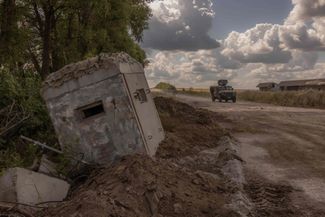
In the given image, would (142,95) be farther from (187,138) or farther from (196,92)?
(196,92)

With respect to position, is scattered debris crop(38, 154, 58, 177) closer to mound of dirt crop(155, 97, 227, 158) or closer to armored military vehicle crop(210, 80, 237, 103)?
mound of dirt crop(155, 97, 227, 158)

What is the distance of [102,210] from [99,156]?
370cm

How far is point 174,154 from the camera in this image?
11586mm

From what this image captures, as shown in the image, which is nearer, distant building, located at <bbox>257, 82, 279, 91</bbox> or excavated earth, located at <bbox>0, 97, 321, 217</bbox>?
excavated earth, located at <bbox>0, 97, 321, 217</bbox>

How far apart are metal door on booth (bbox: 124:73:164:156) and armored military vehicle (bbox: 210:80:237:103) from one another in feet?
110

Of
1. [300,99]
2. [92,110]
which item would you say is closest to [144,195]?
[92,110]

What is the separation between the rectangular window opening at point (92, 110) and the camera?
382 inches

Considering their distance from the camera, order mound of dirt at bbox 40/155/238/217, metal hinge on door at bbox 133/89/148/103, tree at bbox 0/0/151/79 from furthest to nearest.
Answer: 1. tree at bbox 0/0/151/79
2. metal hinge on door at bbox 133/89/148/103
3. mound of dirt at bbox 40/155/238/217

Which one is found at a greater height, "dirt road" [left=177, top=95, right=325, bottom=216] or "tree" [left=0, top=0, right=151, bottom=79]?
"tree" [left=0, top=0, right=151, bottom=79]

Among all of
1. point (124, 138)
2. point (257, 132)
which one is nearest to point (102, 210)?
point (124, 138)

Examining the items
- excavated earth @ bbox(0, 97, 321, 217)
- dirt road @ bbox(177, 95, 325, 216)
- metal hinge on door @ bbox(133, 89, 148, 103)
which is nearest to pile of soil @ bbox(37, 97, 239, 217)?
excavated earth @ bbox(0, 97, 321, 217)

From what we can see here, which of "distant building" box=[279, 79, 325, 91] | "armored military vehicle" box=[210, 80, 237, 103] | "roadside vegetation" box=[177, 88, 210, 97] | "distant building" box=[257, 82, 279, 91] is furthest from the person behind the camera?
"roadside vegetation" box=[177, 88, 210, 97]

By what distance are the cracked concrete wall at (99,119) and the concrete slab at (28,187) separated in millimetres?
1701

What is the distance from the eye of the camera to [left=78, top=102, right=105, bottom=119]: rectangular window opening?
31.8ft
